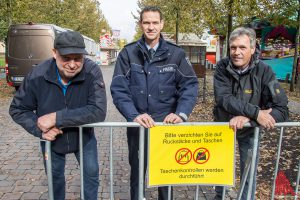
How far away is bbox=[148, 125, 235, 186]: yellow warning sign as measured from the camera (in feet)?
8.91

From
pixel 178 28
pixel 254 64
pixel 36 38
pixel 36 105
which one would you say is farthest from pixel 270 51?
pixel 36 105

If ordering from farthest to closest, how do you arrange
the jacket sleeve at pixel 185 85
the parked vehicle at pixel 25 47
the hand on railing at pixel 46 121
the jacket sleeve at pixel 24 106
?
the parked vehicle at pixel 25 47
the jacket sleeve at pixel 185 85
the jacket sleeve at pixel 24 106
the hand on railing at pixel 46 121

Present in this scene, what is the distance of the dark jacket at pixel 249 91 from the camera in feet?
9.55

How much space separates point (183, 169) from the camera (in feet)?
9.23

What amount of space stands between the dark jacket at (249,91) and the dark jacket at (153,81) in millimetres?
315

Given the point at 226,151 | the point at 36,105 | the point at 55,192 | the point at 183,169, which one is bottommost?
the point at 55,192

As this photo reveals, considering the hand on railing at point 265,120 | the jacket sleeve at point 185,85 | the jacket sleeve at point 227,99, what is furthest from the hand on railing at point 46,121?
the hand on railing at point 265,120

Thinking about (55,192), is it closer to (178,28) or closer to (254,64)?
(254,64)

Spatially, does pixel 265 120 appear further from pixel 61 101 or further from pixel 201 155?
pixel 61 101

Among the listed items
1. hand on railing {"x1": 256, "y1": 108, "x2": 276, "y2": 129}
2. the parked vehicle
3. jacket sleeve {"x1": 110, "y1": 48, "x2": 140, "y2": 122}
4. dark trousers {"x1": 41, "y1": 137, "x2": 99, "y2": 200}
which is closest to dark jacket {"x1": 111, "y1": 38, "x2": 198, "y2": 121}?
jacket sleeve {"x1": 110, "y1": 48, "x2": 140, "y2": 122}

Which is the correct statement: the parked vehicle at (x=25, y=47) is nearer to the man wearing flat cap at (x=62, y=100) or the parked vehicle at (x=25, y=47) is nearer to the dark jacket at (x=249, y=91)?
the man wearing flat cap at (x=62, y=100)

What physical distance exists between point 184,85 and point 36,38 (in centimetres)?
1077

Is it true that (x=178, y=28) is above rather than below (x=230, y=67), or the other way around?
above

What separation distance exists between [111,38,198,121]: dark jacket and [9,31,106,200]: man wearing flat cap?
0.97ft
